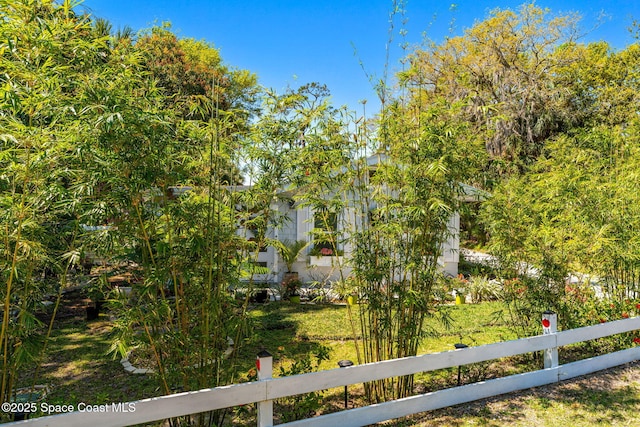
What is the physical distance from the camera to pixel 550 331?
3.98 m

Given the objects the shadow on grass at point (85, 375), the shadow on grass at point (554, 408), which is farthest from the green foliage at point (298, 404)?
the shadow on grass at point (85, 375)

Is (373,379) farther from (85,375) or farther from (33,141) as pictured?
(85,375)

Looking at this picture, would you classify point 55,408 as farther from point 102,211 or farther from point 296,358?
point 296,358

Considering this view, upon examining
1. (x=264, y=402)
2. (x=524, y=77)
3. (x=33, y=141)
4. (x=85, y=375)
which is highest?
(x=524, y=77)

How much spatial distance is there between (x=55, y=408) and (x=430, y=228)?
337cm

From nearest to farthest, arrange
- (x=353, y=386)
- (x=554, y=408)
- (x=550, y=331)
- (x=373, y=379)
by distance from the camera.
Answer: (x=373, y=379) → (x=554, y=408) → (x=550, y=331) → (x=353, y=386)

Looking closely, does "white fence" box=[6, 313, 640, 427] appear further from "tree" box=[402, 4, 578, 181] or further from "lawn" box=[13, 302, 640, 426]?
"tree" box=[402, 4, 578, 181]

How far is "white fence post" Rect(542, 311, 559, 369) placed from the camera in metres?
3.98

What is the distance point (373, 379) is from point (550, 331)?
2090mm

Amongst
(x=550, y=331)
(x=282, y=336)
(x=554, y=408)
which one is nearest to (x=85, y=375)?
(x=282, y=336)

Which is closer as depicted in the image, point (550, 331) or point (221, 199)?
point (221, 199)

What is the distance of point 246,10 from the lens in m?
11.4

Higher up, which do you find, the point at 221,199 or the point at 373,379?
the point at 221,199

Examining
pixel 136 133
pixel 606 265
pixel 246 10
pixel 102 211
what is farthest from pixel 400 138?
pixel 246 10
